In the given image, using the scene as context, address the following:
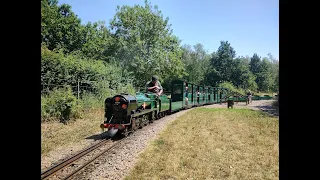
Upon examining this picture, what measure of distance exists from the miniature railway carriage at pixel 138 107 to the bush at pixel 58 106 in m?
1.91

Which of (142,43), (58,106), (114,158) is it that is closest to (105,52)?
(142,43)

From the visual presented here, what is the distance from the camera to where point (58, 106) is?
11727mm

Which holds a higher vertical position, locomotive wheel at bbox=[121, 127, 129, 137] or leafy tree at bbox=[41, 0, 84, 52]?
leafy tree at bbox=[41, 0, 84, 52]

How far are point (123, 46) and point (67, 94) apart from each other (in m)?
16.2

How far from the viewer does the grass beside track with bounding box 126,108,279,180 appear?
5.27 m

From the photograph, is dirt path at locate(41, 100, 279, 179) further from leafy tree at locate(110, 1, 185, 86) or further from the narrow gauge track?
leafy tree at locate(110, 1, 185, 86)

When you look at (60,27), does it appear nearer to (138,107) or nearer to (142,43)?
(142,43)

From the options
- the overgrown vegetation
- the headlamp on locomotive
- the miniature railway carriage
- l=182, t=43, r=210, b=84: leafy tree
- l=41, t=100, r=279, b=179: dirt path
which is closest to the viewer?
l=41, t=100, r=279, b=179: dirt path

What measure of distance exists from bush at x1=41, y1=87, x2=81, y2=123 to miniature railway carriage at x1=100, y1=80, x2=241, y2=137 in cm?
191

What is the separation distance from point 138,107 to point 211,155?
5.09 metres

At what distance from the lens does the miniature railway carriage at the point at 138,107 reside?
919 cm

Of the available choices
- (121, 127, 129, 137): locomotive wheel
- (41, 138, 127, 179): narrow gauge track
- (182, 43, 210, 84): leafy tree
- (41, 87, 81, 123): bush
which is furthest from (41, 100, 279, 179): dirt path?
Result: (182, 43, 210, 84): leafy tree
